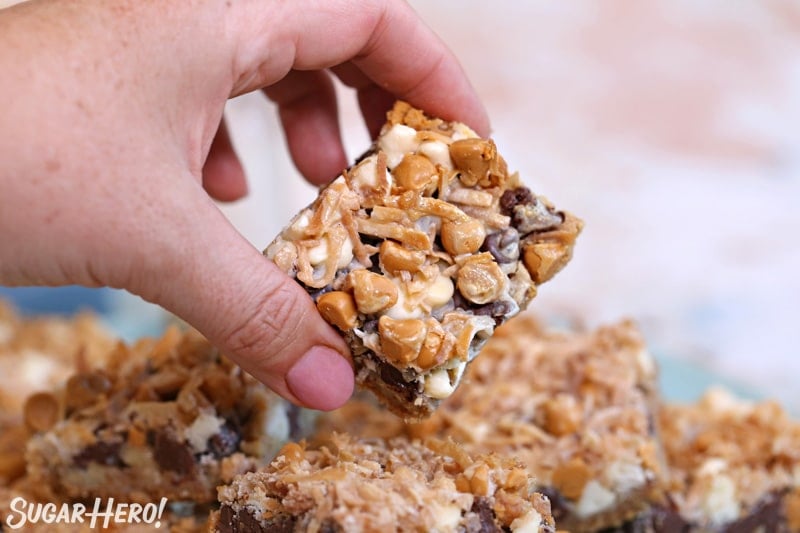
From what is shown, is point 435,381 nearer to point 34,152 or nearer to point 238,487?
point 238,487

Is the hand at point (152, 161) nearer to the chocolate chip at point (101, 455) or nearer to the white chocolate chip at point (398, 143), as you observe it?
the white chocolate chip at point (398, 143)

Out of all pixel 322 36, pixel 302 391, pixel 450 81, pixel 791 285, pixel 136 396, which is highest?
pixel 322 36

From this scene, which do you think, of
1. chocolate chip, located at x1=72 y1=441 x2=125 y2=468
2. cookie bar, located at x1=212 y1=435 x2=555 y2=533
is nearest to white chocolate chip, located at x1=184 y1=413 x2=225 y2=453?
chocolate chip, located at x1=72 y1=441 x2=125 y2=468

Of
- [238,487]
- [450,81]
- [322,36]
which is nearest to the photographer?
[238,487]

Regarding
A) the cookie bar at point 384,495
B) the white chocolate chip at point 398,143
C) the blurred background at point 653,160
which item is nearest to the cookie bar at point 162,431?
the cookie bar at point 384,495

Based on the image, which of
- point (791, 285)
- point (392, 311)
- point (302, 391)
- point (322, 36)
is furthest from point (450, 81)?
point (791, 285)

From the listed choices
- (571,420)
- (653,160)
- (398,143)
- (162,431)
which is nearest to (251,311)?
(398,143)

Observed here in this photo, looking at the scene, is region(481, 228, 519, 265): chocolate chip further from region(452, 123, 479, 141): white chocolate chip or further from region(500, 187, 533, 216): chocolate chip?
region(452, 123, 479, 141): white chocolate chip

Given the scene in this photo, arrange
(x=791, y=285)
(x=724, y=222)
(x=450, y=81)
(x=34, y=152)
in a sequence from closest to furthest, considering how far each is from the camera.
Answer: (x=34, y=152), (x=450, y=81), (x=791, y=285), (x=724, y=222)
